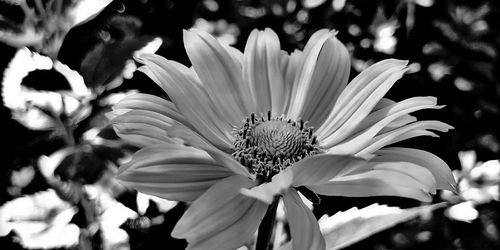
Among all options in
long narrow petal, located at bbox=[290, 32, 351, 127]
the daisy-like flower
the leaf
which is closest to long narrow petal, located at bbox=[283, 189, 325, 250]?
the daisy-like flower

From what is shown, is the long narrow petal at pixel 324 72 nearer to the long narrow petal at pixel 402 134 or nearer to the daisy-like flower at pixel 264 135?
the daisy-like flower at pixel 264 135

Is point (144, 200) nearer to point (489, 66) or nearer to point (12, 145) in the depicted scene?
point (12, 145)

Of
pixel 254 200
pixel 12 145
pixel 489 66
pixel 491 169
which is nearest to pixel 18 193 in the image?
pixel 12 145

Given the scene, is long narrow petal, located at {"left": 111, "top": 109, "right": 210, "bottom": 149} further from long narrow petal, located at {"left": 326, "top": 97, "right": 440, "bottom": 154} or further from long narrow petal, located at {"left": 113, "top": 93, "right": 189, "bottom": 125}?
long narrow petal, located at {"left": 326, "top": 97, "right": 440, "bottom": 154}

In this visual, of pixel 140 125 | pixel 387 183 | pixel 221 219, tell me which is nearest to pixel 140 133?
pixel 140 125

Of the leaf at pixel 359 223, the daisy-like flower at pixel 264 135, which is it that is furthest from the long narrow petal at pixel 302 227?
the leaf at pixel 359 223

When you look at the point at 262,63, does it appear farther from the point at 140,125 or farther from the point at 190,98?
the point at 140,125
